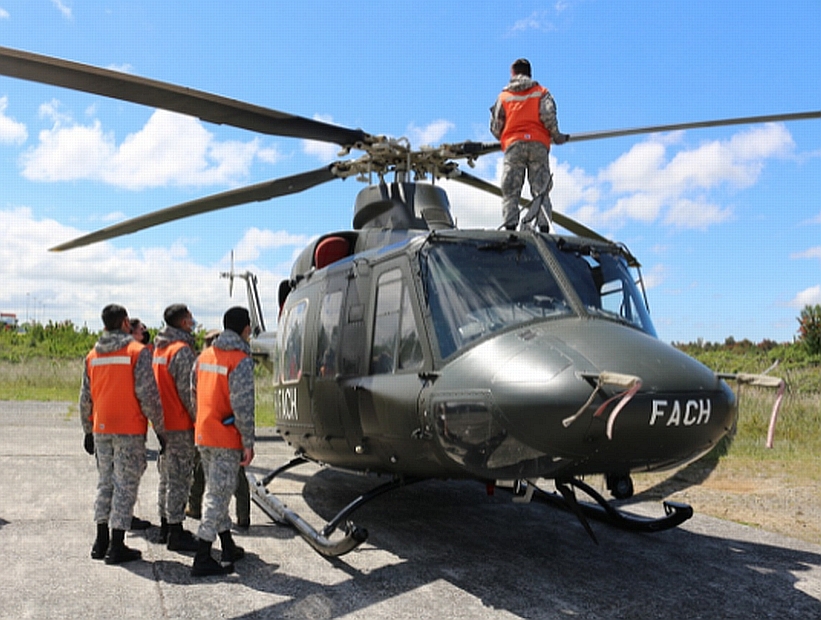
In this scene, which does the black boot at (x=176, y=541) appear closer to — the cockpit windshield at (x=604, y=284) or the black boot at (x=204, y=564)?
the black boot at (x=204, y=564)

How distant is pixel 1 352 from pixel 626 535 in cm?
Answer: 3275

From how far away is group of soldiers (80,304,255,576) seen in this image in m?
4.95

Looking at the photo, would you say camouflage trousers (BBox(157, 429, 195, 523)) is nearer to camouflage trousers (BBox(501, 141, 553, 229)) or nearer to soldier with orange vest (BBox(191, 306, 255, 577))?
soldier with orange vest (BBox(191, 306, 255, 577))

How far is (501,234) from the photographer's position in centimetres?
543

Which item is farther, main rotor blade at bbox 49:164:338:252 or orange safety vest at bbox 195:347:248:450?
main rotor blade at bbox 49:164:338:252

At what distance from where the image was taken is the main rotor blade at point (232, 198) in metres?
8.20

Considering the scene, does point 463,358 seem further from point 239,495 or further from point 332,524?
point 239,495

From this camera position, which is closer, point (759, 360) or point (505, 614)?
point (505, 614)

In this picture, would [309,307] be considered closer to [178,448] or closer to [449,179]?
[178,448]

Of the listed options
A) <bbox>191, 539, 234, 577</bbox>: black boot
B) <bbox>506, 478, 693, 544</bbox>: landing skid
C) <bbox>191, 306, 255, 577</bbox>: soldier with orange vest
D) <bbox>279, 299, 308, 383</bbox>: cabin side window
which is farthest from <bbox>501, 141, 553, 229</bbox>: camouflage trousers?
<bbox>191, 539, 234, 577</bbox>: black boot

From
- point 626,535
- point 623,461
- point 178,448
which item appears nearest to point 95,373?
point 178,448

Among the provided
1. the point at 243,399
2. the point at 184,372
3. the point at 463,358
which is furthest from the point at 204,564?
the point at 463,358

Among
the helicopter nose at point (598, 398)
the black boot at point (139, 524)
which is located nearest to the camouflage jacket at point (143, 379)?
the black boot at point (139, 524)

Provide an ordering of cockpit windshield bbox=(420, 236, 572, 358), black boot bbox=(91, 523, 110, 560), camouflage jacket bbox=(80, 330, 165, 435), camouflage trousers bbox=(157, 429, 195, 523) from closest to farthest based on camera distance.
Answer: cockpit windshield bbox=(420, 236, 572, 358), black boot bbox=(91, 523, 110, 560), camouflage jacket bbox=(80, 330, 165, 435), camouflage trousers bbox=(157, 429, 195, 523)
